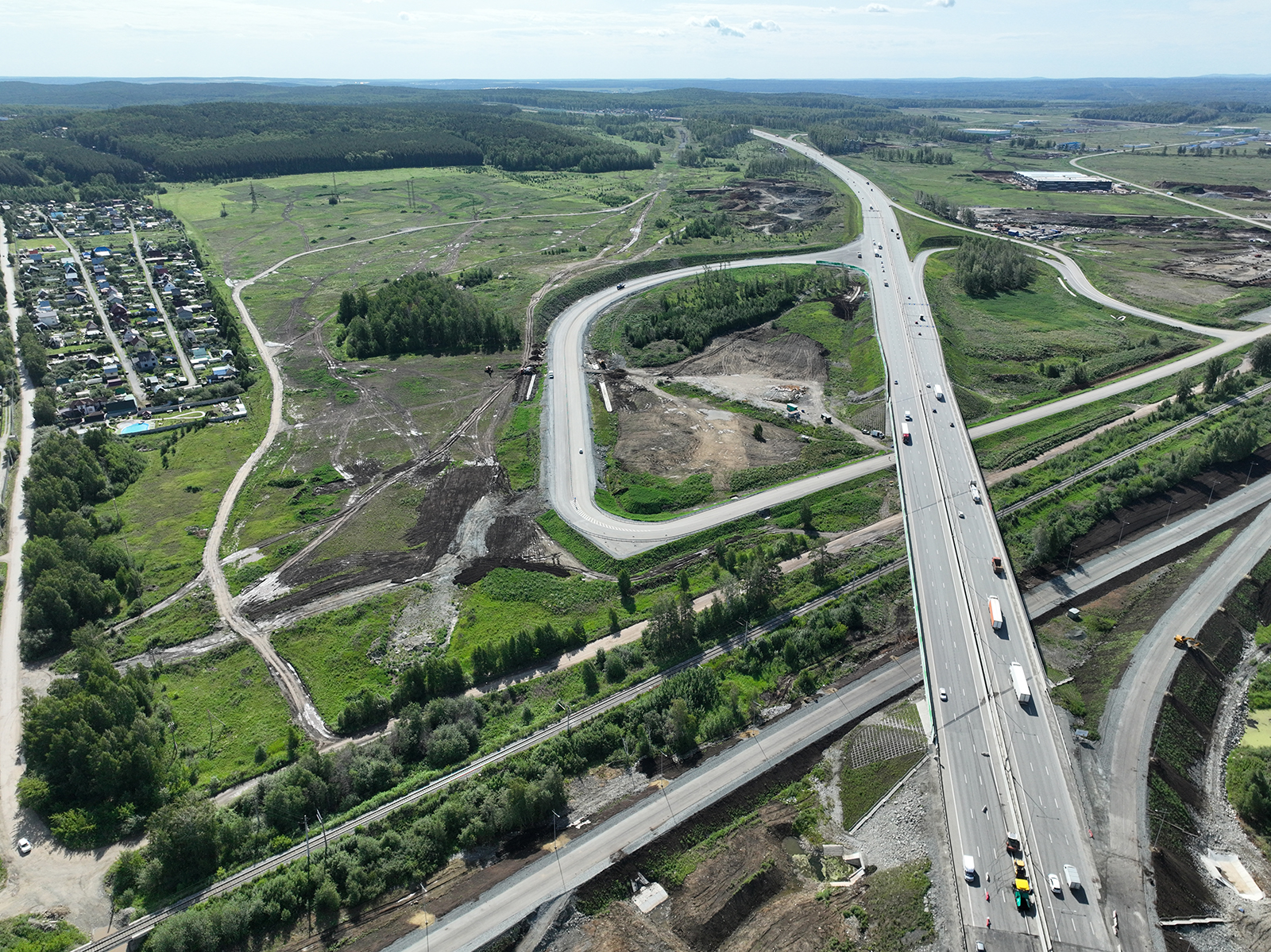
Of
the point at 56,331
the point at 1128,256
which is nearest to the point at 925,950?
the point at 56,331

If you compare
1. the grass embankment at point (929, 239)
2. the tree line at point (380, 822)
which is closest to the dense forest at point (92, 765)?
the tree line at point (380, 822)

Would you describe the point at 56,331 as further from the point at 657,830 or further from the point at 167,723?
the point at 657,830

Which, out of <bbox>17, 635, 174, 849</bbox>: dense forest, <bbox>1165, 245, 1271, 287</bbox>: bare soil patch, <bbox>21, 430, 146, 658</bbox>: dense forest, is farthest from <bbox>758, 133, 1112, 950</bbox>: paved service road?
<bbox>1165, 245, 1271, 287</bbox>: bare soil patch

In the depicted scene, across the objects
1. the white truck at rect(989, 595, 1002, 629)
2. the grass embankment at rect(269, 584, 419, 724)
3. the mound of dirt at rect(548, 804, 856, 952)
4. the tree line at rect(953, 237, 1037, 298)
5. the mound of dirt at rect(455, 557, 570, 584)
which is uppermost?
the tree line at rect(953, 237, 1037, 298)

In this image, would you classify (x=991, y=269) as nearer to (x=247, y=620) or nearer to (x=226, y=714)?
(x=247, y=620)

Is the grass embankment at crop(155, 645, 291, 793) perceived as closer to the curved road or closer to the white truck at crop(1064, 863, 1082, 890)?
the curved road
